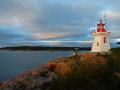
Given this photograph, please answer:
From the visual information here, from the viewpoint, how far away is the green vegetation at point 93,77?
44.2 ft

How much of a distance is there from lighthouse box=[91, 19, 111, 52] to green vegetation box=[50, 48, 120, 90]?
901cm

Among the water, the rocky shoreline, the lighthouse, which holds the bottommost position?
the water

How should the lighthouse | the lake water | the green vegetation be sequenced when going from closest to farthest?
the green vegetation, the lighthouse, the lake water

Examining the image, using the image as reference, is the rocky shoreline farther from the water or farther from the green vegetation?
the water

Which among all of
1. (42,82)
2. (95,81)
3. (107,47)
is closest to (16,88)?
(42,82)

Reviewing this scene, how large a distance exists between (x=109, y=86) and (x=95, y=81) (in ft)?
2.21

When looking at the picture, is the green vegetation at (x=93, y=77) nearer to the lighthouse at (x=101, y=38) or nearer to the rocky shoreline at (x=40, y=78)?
the rocky shoreline at (x=40, y=78)

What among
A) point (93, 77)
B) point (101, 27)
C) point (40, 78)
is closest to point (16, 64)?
point (101, 27)

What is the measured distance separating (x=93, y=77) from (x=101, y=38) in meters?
11.6

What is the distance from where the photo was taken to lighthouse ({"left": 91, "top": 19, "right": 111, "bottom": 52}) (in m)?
25.7

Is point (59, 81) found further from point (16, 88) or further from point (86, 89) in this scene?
point (16, 88)

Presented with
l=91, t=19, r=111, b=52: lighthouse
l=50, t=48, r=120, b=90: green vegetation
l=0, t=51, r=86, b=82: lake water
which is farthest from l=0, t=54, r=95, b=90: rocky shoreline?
l=0, t=51, r=86, b=82: lake water

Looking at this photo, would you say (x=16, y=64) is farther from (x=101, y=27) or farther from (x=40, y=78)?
(x=40, y=78)

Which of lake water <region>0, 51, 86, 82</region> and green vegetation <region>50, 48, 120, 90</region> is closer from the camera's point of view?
green vegetation <region>50, 48, 120, 90</region>
